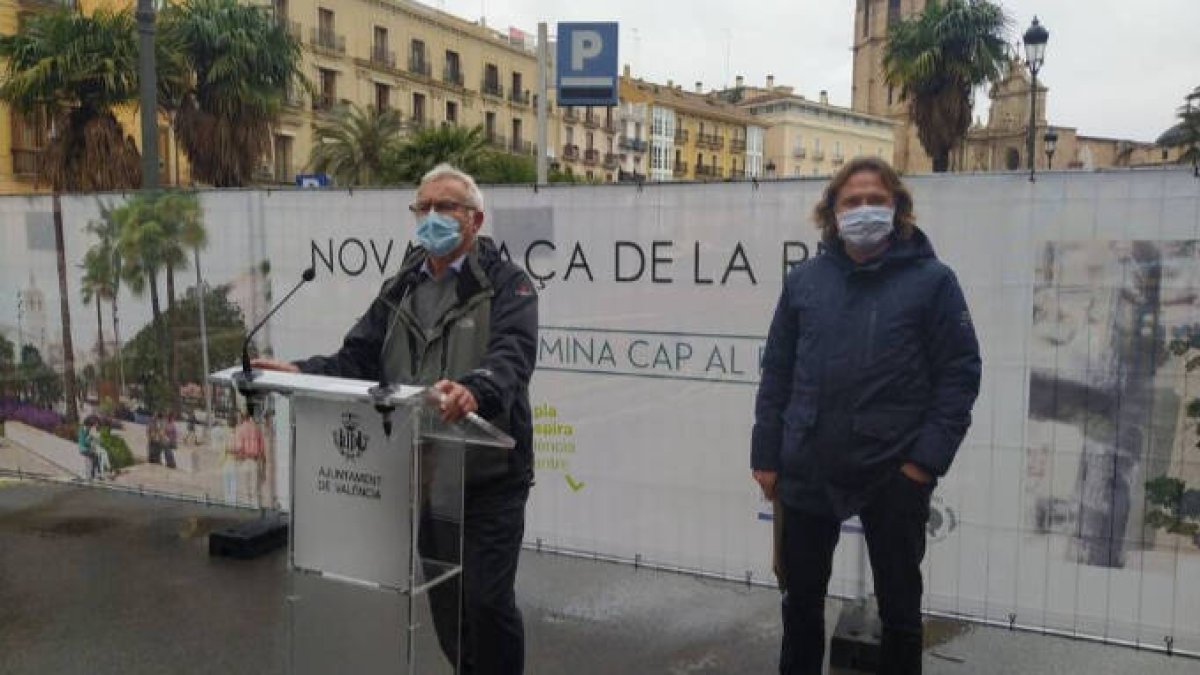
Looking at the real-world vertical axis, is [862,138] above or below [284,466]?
above

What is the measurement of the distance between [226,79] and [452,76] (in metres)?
42.4

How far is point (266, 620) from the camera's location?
445cm

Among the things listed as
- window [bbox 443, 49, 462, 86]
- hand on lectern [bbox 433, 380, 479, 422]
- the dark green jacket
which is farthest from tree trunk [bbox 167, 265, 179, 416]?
window [bbox 443, 49, 462, 86]

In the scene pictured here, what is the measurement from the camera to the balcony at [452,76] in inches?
2334

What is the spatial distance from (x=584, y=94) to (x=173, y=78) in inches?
356

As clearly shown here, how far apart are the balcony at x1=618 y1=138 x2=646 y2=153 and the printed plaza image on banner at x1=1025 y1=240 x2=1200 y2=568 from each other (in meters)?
81.1

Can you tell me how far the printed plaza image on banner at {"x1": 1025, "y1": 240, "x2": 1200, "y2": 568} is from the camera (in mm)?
3777

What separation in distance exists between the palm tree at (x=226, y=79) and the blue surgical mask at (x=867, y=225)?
56.3 ft

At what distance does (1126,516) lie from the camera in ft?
12.8

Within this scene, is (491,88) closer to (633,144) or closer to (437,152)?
(633,144)

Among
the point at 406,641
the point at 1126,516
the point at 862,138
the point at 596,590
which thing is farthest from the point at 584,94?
the point at 862,138

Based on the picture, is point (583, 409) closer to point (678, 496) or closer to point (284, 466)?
point (678, 496)

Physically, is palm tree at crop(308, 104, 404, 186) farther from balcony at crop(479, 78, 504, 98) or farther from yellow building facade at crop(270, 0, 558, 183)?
balcony at crop(479, 78, 504, 98)

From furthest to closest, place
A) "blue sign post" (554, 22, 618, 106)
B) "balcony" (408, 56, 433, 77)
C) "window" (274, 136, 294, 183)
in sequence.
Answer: "balcony" (408, 56, 433, 77) → "window" (274, 136, 294, 183) → "blue sign post" (554, 22, 618, 106)
